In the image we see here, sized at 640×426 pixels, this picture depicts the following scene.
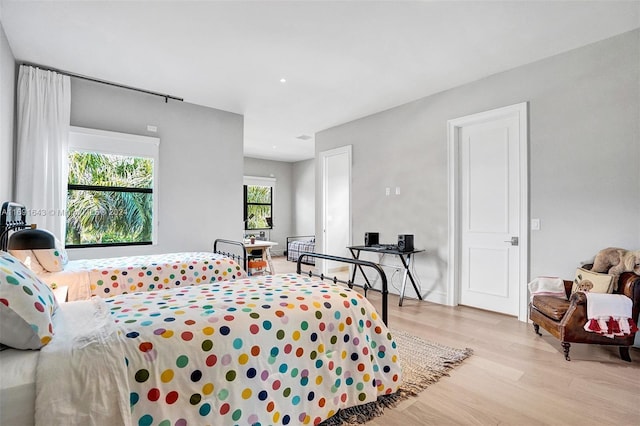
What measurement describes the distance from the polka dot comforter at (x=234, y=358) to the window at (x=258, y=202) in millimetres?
6731

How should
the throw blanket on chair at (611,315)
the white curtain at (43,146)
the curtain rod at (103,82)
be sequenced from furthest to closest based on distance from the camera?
the curtain rod at (103,82) → the white curtain at (43,146) → the throw blanket on chair at (611,315)

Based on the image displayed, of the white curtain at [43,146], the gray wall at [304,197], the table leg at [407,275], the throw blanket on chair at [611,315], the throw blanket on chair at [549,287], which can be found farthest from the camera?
the gray wall at [304,197]

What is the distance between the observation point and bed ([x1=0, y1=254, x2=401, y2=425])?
3.39 feet

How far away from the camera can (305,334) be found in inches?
62.6

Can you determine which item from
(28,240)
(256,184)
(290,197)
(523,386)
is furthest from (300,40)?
(290,197)

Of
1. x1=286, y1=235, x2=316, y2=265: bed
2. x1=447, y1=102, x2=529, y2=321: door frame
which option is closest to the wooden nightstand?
x1=447, y1=102, x2=529, y2=321: door frame

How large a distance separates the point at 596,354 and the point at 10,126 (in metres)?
5.80

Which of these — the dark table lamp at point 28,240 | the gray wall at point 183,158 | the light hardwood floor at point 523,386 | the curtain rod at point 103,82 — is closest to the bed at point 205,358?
the dark table lamp at point 28,240

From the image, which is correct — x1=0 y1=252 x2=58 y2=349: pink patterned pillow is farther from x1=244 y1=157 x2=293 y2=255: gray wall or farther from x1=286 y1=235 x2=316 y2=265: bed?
x1=244 y1=157 x2=293 y2=255: gray wall

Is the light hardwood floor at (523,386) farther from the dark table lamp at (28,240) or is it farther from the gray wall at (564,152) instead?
the dark table lamp at (28,240)

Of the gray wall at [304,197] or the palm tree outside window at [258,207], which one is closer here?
the palm tree outside window at [258,207]

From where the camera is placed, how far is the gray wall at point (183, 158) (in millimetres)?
3859

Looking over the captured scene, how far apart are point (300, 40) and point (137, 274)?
2.65 meters

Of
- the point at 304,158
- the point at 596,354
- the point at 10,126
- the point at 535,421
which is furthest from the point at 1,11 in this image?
the point at 304,158
